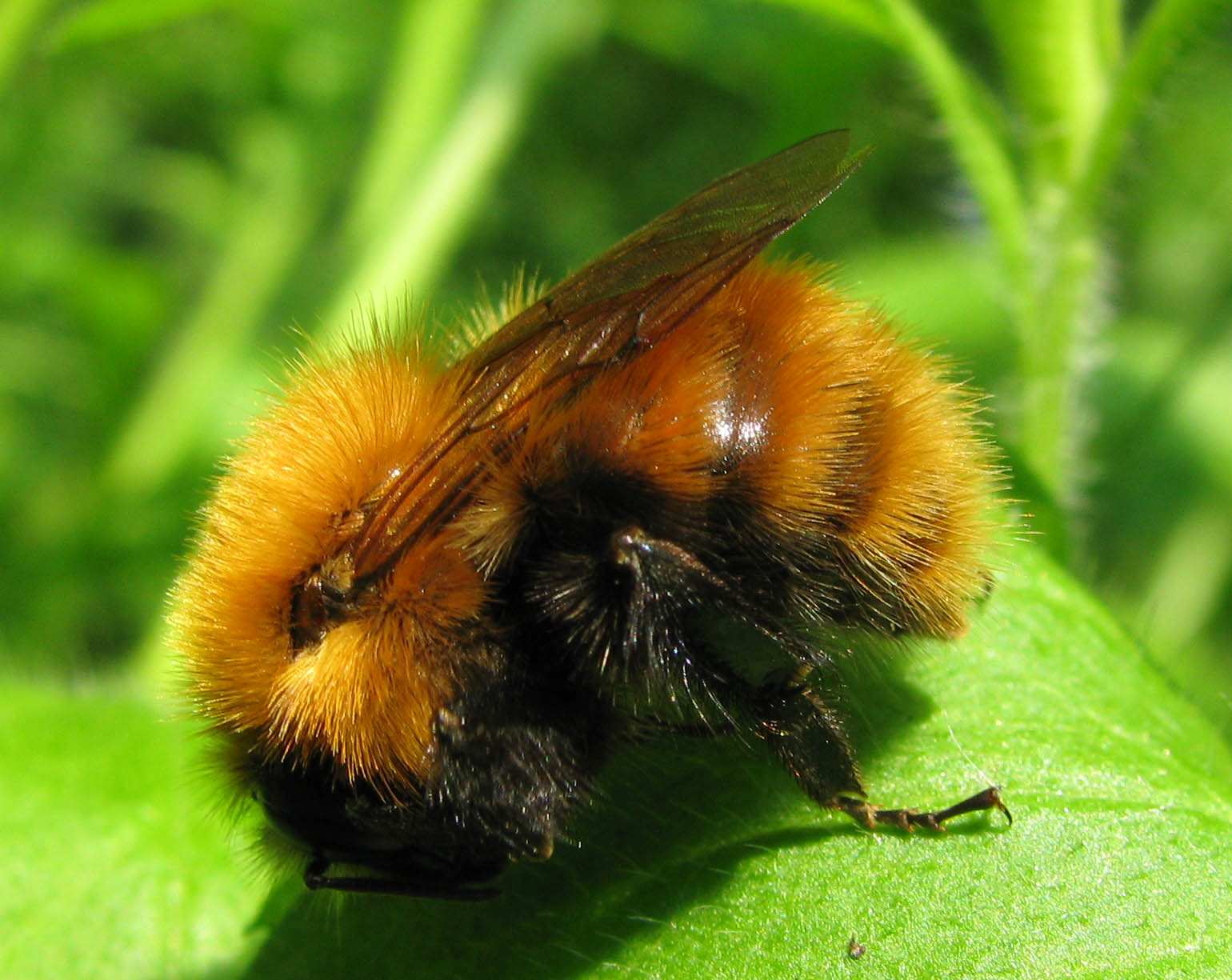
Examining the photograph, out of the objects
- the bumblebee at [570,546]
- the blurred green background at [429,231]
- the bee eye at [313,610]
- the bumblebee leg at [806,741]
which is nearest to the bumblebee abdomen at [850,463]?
the bumblebee at [570,546]

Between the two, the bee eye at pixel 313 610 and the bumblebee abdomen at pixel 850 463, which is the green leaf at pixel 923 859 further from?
the bee eye at pixel 313 610

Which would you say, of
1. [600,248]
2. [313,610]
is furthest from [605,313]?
[600,248]

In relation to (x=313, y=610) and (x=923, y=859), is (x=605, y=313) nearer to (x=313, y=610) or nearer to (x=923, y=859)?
(x=313, y=610)

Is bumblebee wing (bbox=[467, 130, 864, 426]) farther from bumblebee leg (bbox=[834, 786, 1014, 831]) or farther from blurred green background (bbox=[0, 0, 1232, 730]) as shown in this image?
blurred green background (bbox=[0, 0, 1232, 730])

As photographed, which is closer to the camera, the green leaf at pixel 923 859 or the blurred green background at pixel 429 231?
the green leaf at pixel 923 859

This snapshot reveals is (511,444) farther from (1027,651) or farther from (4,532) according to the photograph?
(4,532)

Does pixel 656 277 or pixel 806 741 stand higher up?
pixel 656 277

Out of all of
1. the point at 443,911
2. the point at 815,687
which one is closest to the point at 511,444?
the point at 815,687

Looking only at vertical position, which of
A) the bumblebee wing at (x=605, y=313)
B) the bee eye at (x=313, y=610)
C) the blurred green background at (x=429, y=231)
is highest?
the bumblebee wing at (x=605, y=313)
